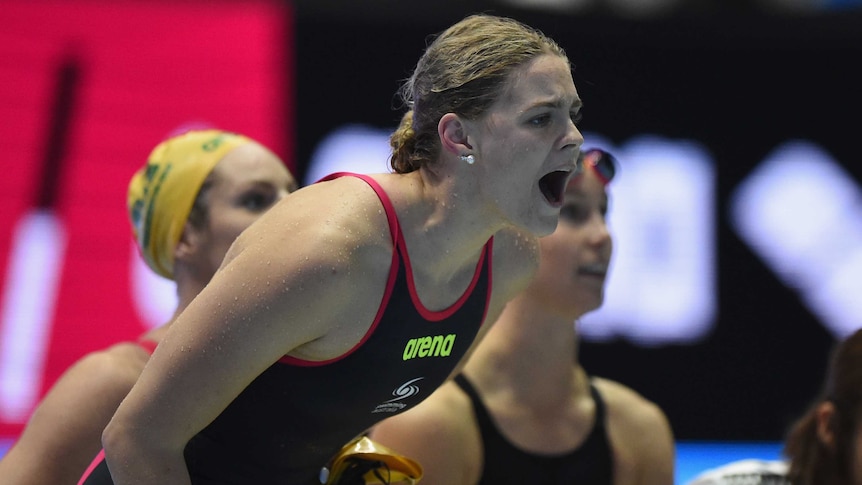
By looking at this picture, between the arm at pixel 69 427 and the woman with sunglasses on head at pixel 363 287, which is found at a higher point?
the woman with sunglasses on head at pixel 363 287

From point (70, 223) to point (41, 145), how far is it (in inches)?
17.1

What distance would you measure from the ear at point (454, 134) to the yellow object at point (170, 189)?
0.97m

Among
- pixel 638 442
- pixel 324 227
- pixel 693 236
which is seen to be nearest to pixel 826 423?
pixel 638 442

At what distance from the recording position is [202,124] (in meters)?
5.58

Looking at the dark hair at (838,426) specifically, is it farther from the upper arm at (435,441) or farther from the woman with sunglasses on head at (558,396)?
the upper arm at (435,441)

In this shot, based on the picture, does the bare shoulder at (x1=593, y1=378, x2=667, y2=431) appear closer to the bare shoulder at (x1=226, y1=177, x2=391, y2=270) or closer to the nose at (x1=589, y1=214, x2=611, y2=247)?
the nose at (x1=589, y1=214, x2=611, y2=247)

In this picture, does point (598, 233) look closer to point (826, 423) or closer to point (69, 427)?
point (826, 423)

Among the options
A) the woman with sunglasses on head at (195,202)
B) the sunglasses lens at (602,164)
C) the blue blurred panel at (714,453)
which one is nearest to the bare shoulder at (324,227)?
the woman with sunglasses on head at (195,202)

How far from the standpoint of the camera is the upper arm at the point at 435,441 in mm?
2854

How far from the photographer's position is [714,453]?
17.6 ft

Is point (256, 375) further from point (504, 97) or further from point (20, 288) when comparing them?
point (20, 288)

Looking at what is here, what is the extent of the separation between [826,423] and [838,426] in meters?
0.04

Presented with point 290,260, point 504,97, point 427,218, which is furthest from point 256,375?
point 504,97

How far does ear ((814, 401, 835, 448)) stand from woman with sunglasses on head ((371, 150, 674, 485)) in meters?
0.72
